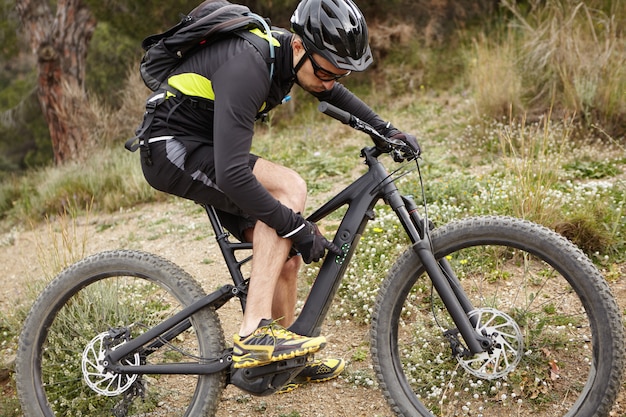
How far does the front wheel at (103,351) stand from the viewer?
8.98 ft

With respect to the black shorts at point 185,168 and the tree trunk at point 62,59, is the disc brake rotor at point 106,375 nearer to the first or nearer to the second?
the black shorts at point 185,168

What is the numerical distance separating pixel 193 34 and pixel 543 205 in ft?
8.22

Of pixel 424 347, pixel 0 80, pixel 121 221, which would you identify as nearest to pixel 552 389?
pixel 424 347

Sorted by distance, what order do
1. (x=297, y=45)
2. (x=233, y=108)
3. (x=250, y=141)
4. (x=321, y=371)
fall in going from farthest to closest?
(x=321, y=371) → (x=297, y=45) → (x=250, y=141) → (x=233, y=108)

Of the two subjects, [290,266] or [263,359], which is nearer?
[263,359]

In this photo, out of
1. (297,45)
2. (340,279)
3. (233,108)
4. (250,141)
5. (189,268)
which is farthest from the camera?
(189,268)

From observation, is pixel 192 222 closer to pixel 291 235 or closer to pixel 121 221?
pixel 121 221

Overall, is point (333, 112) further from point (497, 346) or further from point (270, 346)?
point (497, 346)

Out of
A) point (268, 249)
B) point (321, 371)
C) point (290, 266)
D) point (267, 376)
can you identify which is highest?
point (268, 249)

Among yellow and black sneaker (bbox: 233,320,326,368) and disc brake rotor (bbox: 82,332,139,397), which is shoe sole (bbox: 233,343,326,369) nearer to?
yellow and black sneaker (bbox: 233,320,326,368)

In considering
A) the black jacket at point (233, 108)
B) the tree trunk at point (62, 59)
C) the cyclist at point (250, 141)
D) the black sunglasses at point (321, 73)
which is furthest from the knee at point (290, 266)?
the tree trunk at point (62, 59)

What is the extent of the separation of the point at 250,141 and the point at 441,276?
3.08ft

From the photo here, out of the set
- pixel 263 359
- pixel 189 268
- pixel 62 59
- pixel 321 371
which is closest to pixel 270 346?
pixel 263 359

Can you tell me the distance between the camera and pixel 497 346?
8.13 ft
